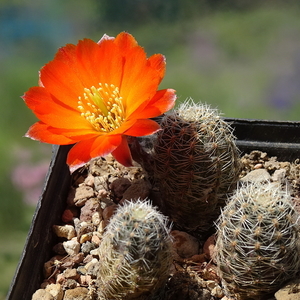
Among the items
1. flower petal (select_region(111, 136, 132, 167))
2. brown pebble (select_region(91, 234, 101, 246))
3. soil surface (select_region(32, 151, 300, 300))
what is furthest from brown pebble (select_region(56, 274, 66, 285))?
flower petal (select_region(111, 136, 132, 167))

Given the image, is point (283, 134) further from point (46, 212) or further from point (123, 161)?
point (46, 212)

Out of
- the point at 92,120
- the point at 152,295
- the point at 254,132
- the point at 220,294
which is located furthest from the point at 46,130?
the point at 254,132

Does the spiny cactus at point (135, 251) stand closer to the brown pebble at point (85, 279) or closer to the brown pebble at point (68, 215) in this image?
the brown pebble at point (85, 279)

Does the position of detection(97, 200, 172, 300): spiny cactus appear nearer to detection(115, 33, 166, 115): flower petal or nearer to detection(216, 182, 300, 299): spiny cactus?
detection(216, 182, 300, 299): spiny cactus

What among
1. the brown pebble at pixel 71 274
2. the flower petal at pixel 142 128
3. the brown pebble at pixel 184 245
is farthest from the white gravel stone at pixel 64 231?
the flower petal at pixel 142 128

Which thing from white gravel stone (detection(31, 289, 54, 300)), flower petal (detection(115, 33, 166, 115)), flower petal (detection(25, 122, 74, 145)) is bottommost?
white gravel stone (detection(31, 289, 54, 300))

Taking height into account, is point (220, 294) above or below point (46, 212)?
below
